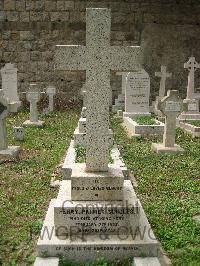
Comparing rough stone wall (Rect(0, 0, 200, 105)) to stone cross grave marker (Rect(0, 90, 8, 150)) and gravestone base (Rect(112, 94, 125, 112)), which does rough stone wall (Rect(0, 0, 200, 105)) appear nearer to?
gravestone base (Rect(112, 94, 125, 112))

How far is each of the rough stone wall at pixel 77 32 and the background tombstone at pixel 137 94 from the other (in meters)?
Answer: 3.62

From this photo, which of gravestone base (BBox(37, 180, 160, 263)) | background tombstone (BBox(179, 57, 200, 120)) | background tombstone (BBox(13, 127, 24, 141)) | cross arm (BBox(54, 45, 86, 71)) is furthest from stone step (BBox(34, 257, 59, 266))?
background tombstone (BBox(179, 57, 200, 120))

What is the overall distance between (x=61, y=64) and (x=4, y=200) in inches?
90.9

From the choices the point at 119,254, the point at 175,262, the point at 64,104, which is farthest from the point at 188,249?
the point at 64,104

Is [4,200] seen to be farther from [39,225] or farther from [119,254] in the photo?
[119,254]

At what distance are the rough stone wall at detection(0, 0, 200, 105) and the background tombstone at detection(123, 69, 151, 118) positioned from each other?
142 inches

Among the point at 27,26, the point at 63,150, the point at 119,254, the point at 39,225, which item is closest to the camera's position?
the point at 119,254

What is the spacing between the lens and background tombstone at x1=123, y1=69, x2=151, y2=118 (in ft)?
36.9

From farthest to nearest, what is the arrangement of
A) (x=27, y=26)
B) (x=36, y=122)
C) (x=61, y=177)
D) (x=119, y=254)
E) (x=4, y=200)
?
(x=27, y=26) → (x=36, y=122) → (x=61, y=177) → (x=4, y=200) → (x=119, y=254)

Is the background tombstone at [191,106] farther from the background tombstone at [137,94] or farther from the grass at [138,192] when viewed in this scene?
the grass at [138,192]

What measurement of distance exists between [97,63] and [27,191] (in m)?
2.56

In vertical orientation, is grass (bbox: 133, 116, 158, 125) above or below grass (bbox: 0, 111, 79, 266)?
above

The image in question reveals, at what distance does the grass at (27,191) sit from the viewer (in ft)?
13.9

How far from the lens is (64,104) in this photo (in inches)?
577
